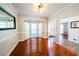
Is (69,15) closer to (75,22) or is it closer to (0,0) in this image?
(75,22)

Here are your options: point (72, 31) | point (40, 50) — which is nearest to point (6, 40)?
point (40, 50)

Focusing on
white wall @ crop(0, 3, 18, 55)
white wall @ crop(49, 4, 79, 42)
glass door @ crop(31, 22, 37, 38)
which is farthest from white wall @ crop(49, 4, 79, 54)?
white wall @ crop(0, 3, 18, 55)

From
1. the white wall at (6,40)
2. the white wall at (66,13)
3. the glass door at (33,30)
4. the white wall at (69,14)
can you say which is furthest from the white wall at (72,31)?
the white wall at (6,40)

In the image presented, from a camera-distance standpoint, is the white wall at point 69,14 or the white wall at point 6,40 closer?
the white wall at point 6,40

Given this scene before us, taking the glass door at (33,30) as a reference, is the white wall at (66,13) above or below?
above

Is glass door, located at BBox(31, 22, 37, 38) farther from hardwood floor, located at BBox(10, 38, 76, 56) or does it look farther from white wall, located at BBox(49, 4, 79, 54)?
white wall, located at BBox(49, 4, 79, 54)

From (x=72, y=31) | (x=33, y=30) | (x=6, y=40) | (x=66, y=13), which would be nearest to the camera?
(x=6, y=40)

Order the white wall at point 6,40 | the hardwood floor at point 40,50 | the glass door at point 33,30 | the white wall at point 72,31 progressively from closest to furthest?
the white wall at point 6,40 → the hardwood floor at point 40,50 → the white wall at point 72,31 → the glass door at point 33,30

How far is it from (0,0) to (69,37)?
125 inches

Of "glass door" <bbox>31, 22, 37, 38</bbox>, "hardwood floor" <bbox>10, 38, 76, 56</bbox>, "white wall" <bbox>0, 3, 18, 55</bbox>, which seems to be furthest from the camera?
"glass door" <bbox>31, 22, 37, 38</bbox>

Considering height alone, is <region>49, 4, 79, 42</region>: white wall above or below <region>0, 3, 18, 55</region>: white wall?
above

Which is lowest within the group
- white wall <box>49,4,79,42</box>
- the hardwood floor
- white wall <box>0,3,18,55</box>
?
the hardwood floor

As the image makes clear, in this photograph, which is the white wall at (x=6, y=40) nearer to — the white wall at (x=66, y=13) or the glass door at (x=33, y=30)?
the glass door at (x=33, y=30)

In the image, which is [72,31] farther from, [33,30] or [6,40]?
[6,40]
